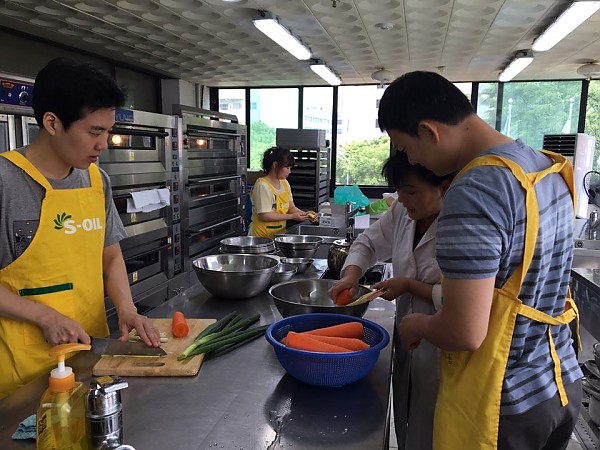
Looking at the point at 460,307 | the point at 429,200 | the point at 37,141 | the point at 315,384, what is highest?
the point at 37,141

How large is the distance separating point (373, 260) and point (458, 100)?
1107mm

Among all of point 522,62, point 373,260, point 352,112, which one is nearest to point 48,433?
point 373,260

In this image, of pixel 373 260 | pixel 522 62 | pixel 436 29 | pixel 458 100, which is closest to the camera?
pixel 458 100

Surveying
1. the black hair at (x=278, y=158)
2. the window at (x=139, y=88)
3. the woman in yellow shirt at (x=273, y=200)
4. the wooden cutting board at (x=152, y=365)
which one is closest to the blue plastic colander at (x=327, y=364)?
the wooden cutting board at (x=152, y=365)

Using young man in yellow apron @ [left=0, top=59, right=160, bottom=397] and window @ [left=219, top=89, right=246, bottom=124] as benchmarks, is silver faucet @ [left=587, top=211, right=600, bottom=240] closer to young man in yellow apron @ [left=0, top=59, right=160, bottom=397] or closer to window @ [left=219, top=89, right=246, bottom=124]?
young man in yellow apron @ [left=0, top=59, right=160, bottom=397]

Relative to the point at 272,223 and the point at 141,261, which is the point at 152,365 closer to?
the point at 141,261

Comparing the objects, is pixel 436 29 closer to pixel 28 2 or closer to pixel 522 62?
pixel 522 62

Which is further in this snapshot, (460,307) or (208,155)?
(208,155)

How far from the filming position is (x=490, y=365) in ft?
3.85

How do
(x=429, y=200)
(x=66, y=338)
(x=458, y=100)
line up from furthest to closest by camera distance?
(x=429, y=200) < (x=66, y=338) < (x=458, y=100)

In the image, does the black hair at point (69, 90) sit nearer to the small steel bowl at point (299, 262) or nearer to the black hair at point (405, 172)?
the black hair at point (405, 172)

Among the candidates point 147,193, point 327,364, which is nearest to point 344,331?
point 327,364

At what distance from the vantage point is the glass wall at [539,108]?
271 inches

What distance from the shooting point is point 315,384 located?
129 cm
